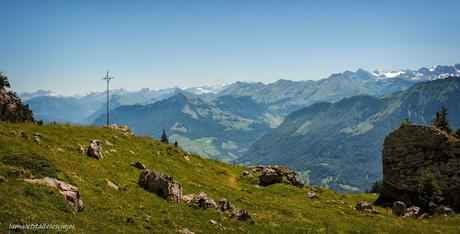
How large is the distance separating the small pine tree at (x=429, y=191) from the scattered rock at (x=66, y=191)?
5222cm

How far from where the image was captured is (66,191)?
29344mm

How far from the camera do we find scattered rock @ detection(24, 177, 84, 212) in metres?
28.9

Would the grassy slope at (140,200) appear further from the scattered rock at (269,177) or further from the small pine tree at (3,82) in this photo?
the small pine tree at (3,82)

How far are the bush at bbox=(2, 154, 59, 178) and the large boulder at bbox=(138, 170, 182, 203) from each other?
9.84 metres

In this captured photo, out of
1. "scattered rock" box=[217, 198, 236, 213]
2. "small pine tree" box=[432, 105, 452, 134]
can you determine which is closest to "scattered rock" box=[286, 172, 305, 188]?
"scattered rock" box=[217, 198, 236, 213]

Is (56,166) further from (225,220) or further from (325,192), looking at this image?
(325,192)

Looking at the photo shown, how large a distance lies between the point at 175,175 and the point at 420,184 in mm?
37841

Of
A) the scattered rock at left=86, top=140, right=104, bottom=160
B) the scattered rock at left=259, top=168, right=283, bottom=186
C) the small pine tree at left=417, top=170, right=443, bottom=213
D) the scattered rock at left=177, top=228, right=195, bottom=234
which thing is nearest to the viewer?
the scattered rock at left=177, top=228, right=195, bottom=234

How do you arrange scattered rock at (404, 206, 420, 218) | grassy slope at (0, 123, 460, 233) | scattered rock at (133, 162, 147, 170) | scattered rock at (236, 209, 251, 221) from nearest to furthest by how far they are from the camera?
grassy slope at (0, 123, 460, 233), scattered rock at (236, 209, 251, 221), scattered rock at (133, 162, 147, 170), scattered rock at (404, 206, 420, 218)

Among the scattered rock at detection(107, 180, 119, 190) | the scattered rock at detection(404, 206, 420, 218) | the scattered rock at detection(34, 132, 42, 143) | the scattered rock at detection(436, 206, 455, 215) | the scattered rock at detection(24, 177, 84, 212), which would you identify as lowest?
the scattered rock at detection(404, 206, 420, 218)

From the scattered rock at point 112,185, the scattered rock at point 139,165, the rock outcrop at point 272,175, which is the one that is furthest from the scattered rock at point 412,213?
the scattered rock at point 112,185

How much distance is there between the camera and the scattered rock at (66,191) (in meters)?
28.9

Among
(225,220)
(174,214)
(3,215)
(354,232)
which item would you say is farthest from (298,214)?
(3,215)

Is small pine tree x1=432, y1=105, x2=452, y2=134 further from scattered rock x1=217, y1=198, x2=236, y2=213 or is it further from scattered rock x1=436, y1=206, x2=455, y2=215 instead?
scattered rock x1=217, y1=198, x2=236, y2=213
